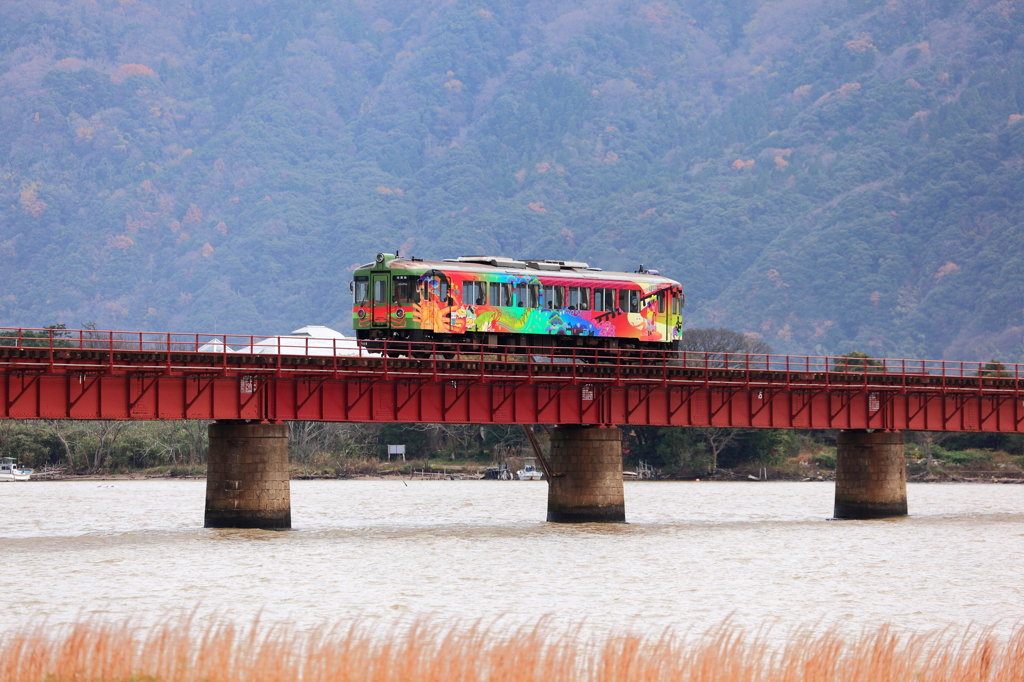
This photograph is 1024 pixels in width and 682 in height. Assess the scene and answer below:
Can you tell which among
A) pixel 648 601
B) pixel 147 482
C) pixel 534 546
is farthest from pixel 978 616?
pixel 147 482

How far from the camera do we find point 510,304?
69312mm

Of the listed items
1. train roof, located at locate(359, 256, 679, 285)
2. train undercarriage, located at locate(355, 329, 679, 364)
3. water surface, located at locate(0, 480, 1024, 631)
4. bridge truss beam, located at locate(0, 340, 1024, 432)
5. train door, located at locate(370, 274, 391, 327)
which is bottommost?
water surface, located at locate(0, 480, 1024, 631)

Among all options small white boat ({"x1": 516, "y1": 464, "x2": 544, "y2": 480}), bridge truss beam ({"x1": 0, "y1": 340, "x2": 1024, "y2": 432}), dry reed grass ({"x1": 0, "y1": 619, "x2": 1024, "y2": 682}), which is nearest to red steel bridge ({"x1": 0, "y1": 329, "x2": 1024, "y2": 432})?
bridge truss beam ({"x1": 0, "y1": 340, "x2": 1024, "y2": 432})

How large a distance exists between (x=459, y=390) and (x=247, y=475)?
32.1 feet

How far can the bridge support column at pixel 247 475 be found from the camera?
59938 millimetres

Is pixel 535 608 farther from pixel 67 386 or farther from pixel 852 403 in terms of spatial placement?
pixel 852 403

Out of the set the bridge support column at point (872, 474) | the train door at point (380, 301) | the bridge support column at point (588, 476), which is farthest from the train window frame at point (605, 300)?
the bridge support column at point (872, 474)

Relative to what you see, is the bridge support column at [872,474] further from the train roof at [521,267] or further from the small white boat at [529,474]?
the small white boat at [529,474]

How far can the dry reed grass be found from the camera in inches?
1116

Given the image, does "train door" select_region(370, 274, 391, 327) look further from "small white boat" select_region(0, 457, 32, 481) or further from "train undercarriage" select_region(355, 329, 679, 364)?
"small white boat" select_region(0, 457, 32, 481)

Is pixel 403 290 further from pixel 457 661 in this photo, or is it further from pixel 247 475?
pixel 457 661

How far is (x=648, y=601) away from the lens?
141 ft

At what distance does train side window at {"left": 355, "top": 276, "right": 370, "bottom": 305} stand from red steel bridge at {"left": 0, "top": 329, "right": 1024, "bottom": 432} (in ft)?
9.33

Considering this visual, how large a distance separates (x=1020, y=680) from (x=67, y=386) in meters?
37.9
